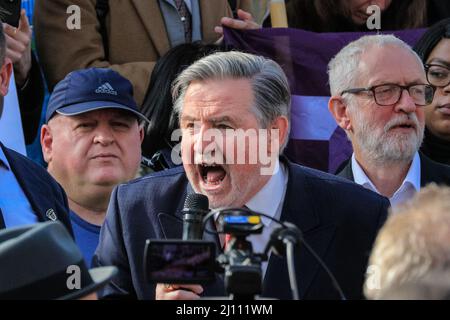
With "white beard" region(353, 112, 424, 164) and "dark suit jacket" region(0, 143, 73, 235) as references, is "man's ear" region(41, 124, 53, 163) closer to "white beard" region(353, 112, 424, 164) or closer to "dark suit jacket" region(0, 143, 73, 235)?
"dark suit jacket" region(0, 143, 73, 235)

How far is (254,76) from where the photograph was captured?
5.40 m

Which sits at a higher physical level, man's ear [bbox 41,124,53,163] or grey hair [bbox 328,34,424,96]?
grey hair [bbox 328,34,424,96]

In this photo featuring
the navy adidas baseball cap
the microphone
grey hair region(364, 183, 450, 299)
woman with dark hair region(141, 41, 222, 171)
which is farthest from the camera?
woman with dark hair region(141, 41, 222, 171)

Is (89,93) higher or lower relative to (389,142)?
higher

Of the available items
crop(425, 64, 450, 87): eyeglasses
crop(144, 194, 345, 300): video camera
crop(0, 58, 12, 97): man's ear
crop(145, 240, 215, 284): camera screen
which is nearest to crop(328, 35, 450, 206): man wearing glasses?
crop(425, 64, 450, 87): eyeglasses

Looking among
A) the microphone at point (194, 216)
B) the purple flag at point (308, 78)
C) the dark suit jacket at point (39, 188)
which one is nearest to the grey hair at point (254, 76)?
the dark suit jacket at point (39, 188)

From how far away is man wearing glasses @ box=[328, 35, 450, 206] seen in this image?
19.7 feet

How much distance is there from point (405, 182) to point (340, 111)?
53cm

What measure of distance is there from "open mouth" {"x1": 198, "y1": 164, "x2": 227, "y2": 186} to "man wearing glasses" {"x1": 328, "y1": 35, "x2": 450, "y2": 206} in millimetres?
1108

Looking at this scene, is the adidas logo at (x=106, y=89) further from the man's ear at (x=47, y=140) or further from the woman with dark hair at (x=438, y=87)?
the woman with dark hair at (x=438, y=87)

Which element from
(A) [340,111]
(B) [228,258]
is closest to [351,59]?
(A) [340,111]

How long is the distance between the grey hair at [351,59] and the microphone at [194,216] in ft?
6.78

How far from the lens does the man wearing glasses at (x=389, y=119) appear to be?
6.00 meters

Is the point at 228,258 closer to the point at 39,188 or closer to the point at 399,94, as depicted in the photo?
the point at 39,188
